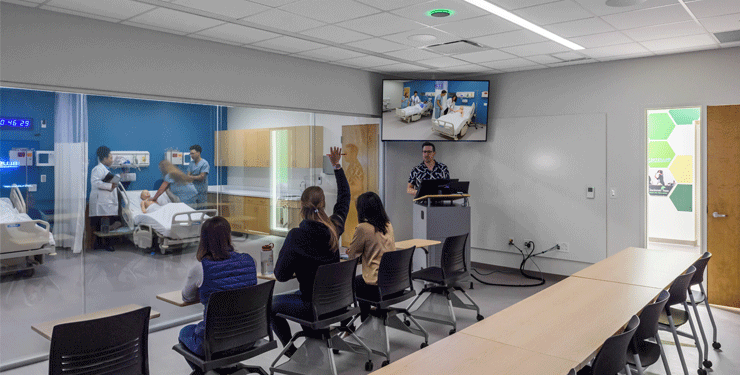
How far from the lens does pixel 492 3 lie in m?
4.01

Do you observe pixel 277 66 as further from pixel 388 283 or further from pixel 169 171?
Answer: pixel 388 283

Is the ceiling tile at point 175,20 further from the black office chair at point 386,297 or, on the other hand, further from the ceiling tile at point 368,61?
the black office chair at point 386,297

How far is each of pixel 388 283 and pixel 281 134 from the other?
2.82m

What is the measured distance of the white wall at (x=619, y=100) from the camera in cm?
581

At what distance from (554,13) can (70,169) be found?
4439 millimetres

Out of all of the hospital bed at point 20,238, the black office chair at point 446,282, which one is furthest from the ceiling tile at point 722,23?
the hospital bed at point 20,238

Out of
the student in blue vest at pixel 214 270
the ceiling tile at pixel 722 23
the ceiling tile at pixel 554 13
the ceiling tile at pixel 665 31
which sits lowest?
the student in blue vest at pixel 214 270

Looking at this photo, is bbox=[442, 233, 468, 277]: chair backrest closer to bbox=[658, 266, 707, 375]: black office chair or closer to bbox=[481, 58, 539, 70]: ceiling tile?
bbox=[658, 266, 707, 375]: black office chair

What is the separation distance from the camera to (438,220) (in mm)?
6273

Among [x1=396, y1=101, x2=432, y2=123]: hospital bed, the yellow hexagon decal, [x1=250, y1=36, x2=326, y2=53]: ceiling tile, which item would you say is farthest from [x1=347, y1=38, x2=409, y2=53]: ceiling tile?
the yellow hexagon decal

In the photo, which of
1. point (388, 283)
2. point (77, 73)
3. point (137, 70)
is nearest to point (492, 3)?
point (388, 283)

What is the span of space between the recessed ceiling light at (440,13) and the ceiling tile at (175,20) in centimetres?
188

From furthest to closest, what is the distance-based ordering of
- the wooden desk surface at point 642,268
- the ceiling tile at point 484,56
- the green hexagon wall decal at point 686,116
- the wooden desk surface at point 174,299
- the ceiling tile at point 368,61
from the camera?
the green hexagon wall decal at point 686,116, the ceiling tile at point 368,61, the ceiling tile at point 484,56, the wooden desk surface at point 642,268, the wooden desk surface at point 174,299

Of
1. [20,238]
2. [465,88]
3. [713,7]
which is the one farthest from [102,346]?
[465,88]
